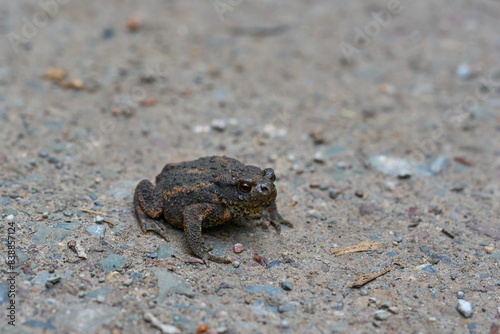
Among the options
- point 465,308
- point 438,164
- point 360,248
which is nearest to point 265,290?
point 360,248

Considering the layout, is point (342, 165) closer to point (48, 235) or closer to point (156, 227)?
point (156, 227)

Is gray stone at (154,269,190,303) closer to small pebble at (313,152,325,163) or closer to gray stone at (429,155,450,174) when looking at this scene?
small pebble at (313,152,325,163)

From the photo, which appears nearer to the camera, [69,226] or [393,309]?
[393,309]

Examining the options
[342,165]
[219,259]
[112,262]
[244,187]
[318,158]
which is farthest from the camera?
[318,158]

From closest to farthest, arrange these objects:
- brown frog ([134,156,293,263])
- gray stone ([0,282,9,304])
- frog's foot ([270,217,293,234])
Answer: gray stone ([0,282,9,304]), brown frog ([134,156,293,263]), frog's foot ([270,217,293,234])

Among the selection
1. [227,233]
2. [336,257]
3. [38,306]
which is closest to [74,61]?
[227,233]

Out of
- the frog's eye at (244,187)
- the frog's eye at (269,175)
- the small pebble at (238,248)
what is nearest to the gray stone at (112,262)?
the small pebble at (238,248)

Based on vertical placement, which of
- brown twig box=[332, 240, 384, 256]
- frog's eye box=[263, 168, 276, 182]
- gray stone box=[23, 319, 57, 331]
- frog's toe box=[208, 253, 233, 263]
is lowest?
brown twig box=[332, 240, 384, 256]

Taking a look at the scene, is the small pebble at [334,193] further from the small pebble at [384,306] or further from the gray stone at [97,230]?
the gray stone at [97,230]

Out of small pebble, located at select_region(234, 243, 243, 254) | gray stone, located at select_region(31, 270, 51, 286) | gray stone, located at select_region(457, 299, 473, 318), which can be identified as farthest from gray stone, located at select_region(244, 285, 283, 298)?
gray stone, located at select_region(31, 270, 51, 286)
